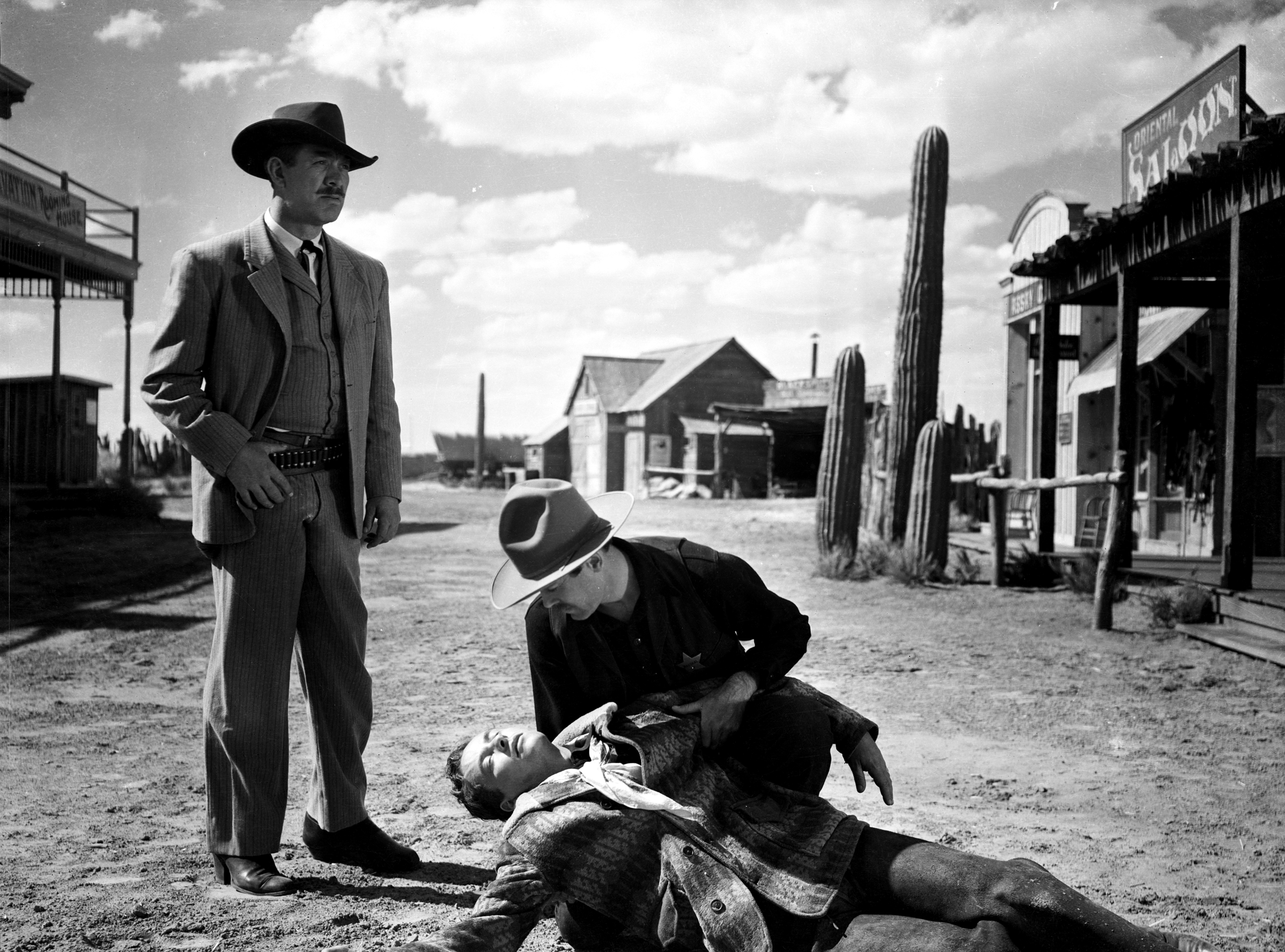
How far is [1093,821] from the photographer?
398cm

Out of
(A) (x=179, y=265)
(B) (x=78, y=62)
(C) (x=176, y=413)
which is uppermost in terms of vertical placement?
(B) (x=78, y=62)

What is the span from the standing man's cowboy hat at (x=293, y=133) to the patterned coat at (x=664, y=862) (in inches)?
73.1

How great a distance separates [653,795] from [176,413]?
5.66ft

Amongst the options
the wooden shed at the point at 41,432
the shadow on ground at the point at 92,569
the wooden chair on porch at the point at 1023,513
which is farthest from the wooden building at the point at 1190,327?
the wooden shed at the point at 41,432

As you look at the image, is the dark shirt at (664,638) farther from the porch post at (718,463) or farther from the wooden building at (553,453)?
the wooden building at (553,453)

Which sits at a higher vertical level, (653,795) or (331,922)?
(653,795)

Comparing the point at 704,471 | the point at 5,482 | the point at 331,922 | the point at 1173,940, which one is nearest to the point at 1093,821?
the point at 1173,940

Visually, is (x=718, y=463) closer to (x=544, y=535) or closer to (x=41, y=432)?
(x=41, y=432)

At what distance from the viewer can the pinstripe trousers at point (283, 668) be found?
3.09m

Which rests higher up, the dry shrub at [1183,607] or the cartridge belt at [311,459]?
the cartridge belt at [311,459]

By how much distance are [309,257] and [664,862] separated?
2.08 m

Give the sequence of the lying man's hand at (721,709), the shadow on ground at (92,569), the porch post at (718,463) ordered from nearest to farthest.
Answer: the lying man's hand at (721,709) < the shadow on ground at (92,569) < the porch post at (718,463)

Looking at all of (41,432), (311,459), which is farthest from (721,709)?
(41,432)

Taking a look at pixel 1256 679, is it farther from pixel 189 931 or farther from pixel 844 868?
pixel 189 931
